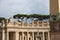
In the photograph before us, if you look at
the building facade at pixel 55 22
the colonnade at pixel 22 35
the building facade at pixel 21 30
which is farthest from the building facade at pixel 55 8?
the colonnade at pixel 22 35

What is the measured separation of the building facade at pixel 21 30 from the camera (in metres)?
41.9

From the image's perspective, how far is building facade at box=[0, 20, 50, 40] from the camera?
41875mm

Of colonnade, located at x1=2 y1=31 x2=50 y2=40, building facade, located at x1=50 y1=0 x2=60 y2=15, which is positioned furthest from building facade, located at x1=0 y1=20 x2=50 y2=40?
building facade, located at x1=50 y1=0 x2=60 y2=15

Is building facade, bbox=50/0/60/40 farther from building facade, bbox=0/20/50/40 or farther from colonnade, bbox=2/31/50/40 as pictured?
colonnade, bbox=2/31/50/40

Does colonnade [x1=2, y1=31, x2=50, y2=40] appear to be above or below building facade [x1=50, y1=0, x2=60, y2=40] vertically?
below

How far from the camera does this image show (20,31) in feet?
149

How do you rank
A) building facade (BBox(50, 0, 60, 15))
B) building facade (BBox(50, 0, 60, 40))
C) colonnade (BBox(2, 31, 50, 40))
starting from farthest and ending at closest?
colonnade (BBox(2, 31, 50, 40)) < building facade (BBox(50, 0, 60, 15)) < building facade (BBox(50, 0, 60, 40))

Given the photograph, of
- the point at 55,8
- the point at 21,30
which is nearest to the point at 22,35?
the point at 21,30

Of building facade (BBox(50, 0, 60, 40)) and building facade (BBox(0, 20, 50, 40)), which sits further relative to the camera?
building facade (BBox(0, 20, 50, 40))

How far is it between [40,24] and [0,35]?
32.6 ft

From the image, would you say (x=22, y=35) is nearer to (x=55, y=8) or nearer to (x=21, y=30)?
(x=21, y=30)

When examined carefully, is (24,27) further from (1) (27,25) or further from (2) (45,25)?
(2) (45,25)

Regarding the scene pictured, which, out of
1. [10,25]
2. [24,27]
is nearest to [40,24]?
[24,27]

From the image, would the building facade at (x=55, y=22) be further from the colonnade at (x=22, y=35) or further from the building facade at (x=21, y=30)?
the colonnade at (x=22, y=35)
